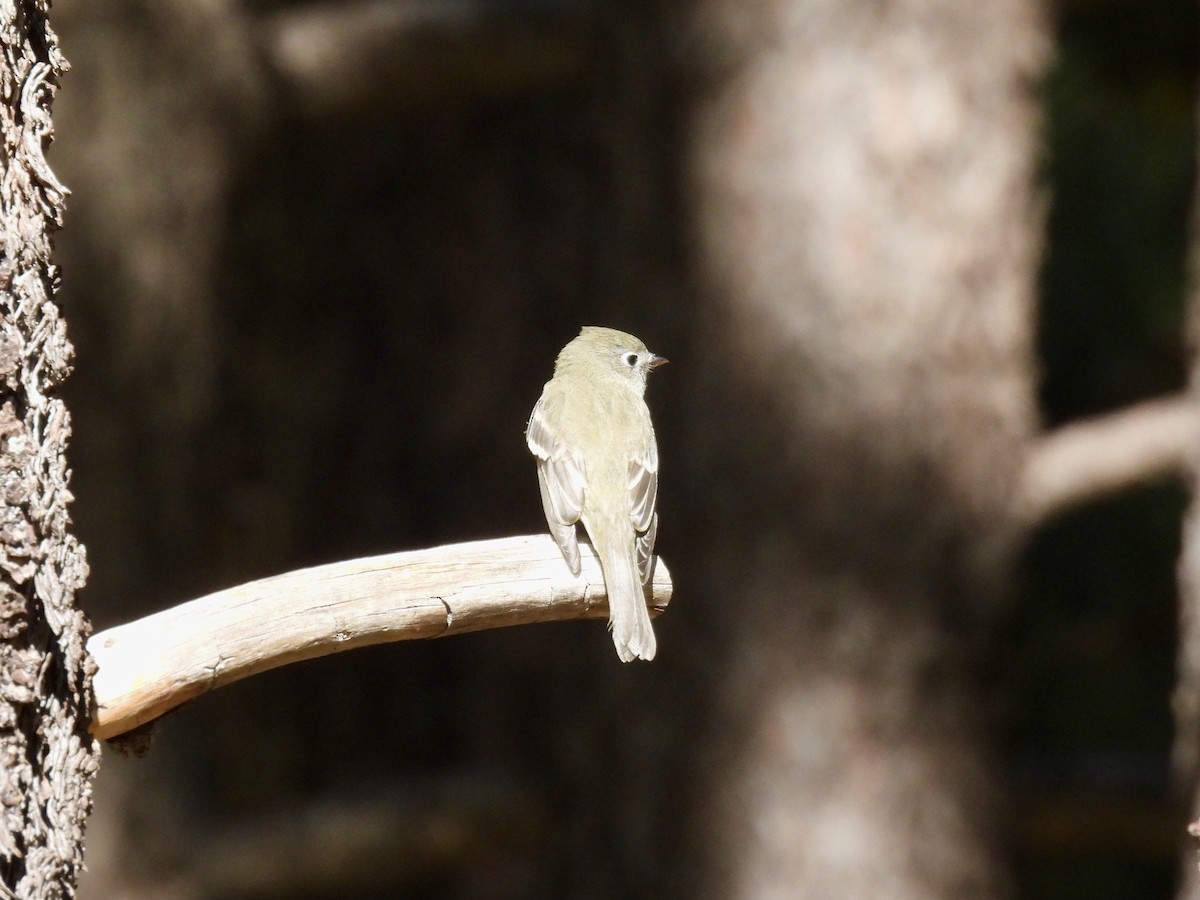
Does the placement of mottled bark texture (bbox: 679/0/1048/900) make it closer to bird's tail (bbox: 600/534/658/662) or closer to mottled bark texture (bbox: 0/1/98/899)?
bird's tail (bbox: 600/534/658/662)

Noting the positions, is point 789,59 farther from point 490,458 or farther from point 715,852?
point 715,852

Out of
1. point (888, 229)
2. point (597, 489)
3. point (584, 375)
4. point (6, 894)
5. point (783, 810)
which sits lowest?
point (6, 894)

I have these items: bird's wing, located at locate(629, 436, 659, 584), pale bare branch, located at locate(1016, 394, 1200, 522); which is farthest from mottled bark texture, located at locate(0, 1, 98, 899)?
pale bare branch, located at locate(1016, 394, 1200, 522)

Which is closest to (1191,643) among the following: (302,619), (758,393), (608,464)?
(758,393)

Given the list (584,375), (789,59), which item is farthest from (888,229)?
(584,375)

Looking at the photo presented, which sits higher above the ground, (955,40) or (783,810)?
(955,40)

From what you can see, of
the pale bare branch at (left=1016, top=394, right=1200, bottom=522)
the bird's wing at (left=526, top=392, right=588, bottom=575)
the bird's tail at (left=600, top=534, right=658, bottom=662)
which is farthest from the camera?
the pale bare branch at (left=1016, top=394, right=1200, bottom=522)

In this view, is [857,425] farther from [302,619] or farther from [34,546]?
[34,546]

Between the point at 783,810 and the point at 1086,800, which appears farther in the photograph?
the point at 1086,800
